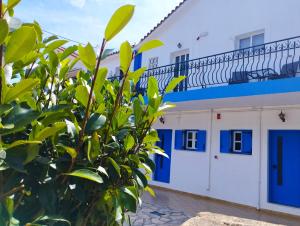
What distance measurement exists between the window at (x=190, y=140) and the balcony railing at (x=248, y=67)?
174 centimetres

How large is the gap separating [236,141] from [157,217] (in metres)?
Answer: 4.06

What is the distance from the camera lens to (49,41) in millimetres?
1471

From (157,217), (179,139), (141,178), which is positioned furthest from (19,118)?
(179,139)

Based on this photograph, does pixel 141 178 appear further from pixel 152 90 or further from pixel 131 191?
pixel 152 90

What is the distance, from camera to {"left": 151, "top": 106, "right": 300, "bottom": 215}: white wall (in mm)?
8969

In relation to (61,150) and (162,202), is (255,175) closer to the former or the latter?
(162,202)

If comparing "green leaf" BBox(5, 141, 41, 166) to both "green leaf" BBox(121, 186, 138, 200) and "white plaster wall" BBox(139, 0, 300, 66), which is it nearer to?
"green leaf" BBox(121, 186, 138, 200)

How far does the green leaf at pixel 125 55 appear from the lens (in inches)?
48.1

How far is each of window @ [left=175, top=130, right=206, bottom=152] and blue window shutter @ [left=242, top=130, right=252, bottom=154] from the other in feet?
5.04

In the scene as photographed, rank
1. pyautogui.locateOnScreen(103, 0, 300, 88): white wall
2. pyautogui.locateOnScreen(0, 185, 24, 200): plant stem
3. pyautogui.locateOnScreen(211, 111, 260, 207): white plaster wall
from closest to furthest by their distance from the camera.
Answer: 1. pyautogui.locateOnScreen(0, 185, 24, 200): plant stem
2. pyautogui.locateOnScreen(211, 111, 260, 207): white plaster wall
3. pyautogui.locateOnScreen(103, 0, 300, 88): white wall

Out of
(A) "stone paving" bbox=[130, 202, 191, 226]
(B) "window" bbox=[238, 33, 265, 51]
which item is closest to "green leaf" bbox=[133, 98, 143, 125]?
(A) "stone paving" bbox=[130, 202, 191, 226]

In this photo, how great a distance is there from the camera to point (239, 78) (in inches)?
379

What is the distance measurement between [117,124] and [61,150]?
13.4 inches

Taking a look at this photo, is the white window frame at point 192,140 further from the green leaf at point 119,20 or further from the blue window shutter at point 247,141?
the green leaf at point 119,20
